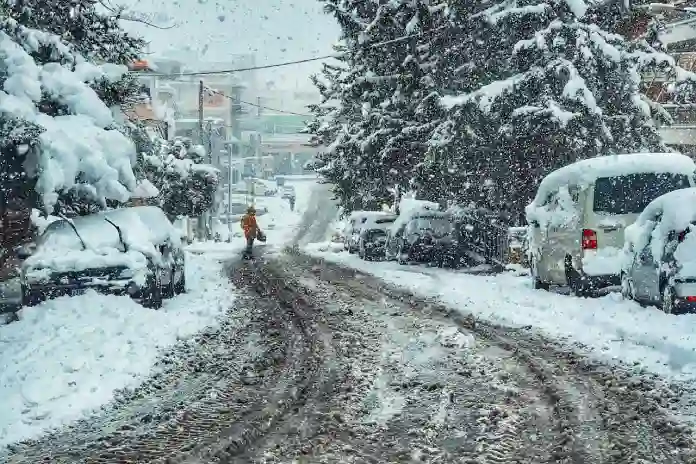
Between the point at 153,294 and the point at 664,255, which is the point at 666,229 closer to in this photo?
the point at 664,255

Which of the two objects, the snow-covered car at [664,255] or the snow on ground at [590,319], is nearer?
the snow on ground at [590,319]

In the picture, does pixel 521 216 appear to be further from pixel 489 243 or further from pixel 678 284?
pixel 678 284

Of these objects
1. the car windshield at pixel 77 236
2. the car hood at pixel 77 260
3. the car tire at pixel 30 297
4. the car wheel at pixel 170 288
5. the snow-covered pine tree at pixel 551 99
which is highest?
the snow-covered pine tree at pixel 551 99

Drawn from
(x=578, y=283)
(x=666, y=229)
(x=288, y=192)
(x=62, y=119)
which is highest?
(x=62, y=119)

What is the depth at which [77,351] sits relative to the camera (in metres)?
8.55

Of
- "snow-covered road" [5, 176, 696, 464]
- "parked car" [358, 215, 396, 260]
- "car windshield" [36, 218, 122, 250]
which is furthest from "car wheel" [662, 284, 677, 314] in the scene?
"parked car" [358, 215, 396, 260]

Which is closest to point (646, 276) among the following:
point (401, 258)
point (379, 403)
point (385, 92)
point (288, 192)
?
point (379, 403)

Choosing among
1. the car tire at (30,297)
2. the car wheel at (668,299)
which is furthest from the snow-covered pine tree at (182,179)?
the car wheel at (668,299)

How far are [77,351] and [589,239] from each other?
7493mm

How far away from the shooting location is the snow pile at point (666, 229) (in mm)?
9875

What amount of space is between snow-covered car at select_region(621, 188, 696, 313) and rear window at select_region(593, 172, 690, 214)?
93cm

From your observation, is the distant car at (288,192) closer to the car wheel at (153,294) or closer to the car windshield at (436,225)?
the car windshield at (436,225)

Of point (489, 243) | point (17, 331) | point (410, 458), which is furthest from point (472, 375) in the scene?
point (489, 243)

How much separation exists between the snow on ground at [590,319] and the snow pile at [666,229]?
27.2 inches
